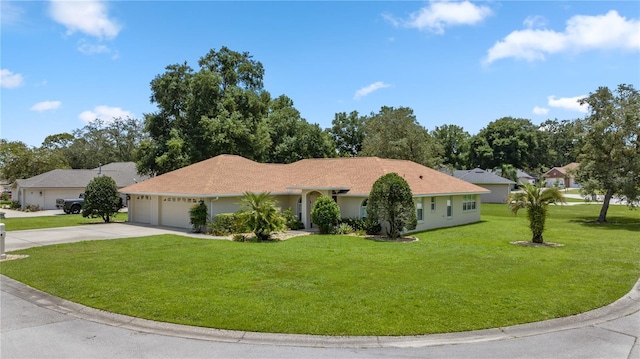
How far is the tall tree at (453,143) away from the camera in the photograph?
77.8 metres

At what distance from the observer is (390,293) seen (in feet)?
32.2

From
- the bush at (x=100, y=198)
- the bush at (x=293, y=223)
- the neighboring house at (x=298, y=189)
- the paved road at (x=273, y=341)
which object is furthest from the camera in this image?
the bush at (x=100, y=198)

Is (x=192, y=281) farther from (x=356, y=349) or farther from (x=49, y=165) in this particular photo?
(x=49, y=165)

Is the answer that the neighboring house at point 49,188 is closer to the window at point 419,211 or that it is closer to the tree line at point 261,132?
the tree line at point 261,132

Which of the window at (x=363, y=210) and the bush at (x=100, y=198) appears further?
the bush at (x=100, y=198)

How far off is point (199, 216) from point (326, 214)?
22.7 ft

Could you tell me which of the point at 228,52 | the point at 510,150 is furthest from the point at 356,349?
the point at 510,150

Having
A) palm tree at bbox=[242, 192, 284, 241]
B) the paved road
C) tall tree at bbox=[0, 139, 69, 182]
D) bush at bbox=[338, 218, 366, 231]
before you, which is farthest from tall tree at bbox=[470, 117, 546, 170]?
the paved road

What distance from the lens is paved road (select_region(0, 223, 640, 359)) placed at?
21.5ft

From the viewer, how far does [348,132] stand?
5744 centimetres

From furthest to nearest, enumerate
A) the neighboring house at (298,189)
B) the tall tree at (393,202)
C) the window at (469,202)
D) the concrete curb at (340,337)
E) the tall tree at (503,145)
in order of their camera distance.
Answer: the tall tree at (503,145)
the window at (469,202)
the neighboring house at (298,189)
the tall tree at (393,202)
the concrete curb at (340,337)

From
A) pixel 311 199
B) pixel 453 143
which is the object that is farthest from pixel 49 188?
pixel 453 143

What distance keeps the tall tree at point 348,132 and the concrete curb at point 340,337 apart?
4853cm

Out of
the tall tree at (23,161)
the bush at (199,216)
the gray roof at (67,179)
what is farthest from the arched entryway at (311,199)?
the tall tree at (23,161)
